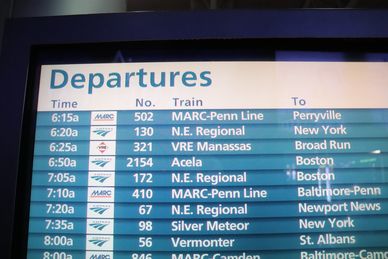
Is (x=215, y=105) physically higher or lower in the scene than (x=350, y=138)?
higher

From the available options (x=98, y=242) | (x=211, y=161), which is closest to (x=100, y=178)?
(x=98, y=242)

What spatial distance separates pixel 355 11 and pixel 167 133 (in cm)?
69

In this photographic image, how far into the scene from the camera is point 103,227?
3.40ft

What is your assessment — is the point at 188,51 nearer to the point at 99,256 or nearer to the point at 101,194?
the point at 101,194

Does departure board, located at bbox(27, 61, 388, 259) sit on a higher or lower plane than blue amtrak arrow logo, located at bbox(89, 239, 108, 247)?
higher

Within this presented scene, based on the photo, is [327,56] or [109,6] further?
[109,6]

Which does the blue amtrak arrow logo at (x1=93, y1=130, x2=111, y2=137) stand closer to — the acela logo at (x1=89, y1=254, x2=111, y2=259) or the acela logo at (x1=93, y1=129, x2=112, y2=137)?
the acela logo at (x1=93, y1=129, x2=112, y2=137)

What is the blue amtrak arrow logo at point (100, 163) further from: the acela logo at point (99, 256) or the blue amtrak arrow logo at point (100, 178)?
the acela logo at point (99, 256)

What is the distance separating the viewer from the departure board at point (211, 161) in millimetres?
1028

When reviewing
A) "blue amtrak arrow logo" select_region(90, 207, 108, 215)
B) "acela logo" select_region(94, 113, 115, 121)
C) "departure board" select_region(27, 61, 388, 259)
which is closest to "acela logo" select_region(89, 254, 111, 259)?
"departure board" select_region(27, 61, 388, 259)

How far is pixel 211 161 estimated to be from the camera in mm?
1068

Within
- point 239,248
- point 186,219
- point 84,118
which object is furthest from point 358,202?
point 84,118

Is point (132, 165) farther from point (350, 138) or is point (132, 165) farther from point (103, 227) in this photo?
point (350, 138)

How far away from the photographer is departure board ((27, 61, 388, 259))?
1028 mm
